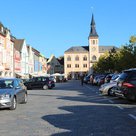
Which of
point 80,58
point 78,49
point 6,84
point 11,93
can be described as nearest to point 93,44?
point 78,49

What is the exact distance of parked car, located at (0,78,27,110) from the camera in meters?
17.6

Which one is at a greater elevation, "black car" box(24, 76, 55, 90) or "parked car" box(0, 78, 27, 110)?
"black car" box(24, 76, 55, 90)

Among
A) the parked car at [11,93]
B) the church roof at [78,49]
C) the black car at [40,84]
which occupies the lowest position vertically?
the parked car at [11,93]

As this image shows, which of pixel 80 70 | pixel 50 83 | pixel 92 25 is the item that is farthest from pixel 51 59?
pixel 50 83

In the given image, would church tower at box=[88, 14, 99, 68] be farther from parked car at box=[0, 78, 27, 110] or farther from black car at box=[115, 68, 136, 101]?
parked car at box=[0, 78, 27, 110]

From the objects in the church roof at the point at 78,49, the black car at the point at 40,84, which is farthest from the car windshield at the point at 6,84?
the church roof at the point at 78,49

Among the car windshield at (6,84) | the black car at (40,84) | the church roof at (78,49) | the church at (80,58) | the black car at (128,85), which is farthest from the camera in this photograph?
the church roof at (78,49)

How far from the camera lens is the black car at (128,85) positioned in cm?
2005

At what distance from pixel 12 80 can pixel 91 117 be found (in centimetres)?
685

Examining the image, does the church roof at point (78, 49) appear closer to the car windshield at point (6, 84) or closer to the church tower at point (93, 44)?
the church tower at point (93, 44)

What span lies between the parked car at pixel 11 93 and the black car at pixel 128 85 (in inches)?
199

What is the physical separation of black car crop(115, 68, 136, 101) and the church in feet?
525

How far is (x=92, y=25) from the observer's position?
173250 mm

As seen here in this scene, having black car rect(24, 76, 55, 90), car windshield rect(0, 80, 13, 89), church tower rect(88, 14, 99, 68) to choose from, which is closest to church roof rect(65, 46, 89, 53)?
church tower rect(88, 14, 99, 68)
